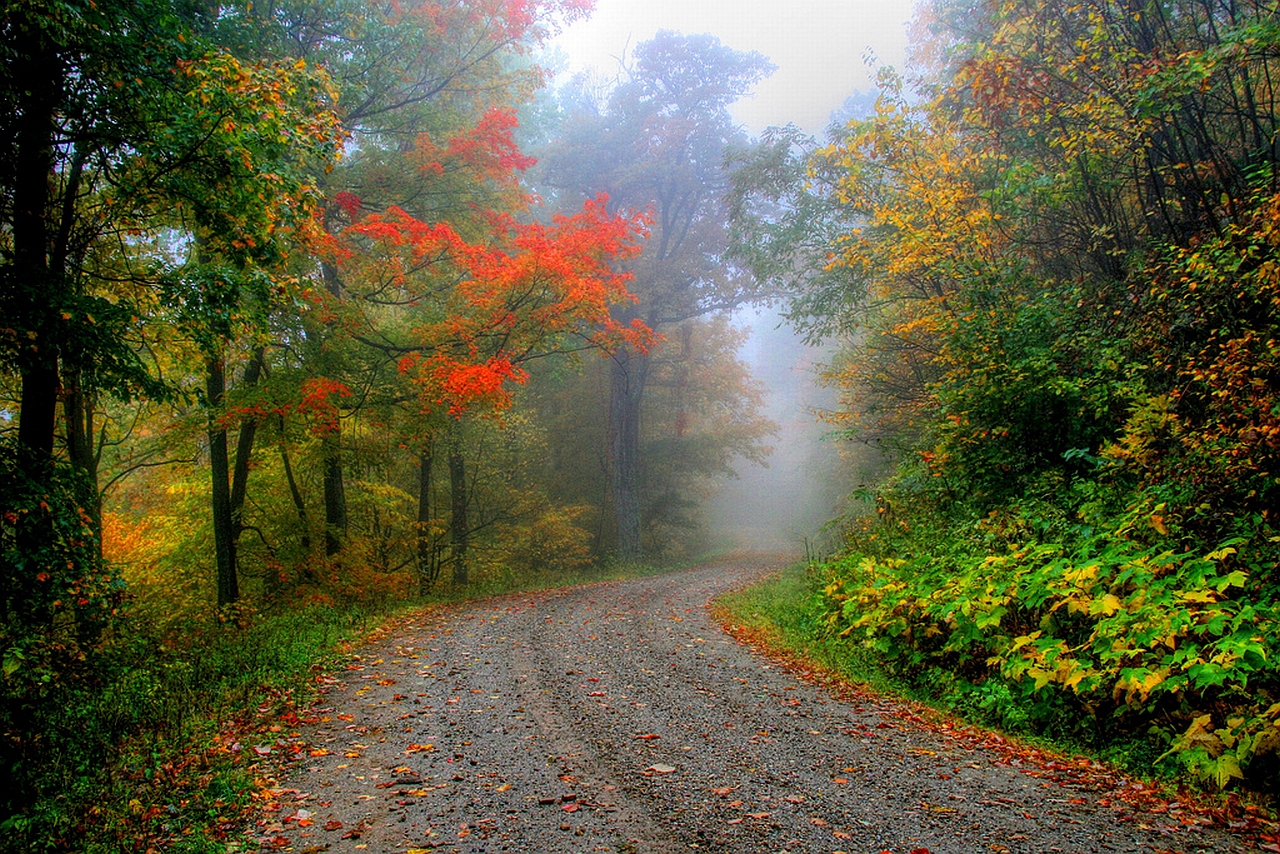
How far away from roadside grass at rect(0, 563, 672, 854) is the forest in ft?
0.11

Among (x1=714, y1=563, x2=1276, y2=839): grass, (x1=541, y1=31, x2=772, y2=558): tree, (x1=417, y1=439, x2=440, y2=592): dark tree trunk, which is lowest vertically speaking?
(x1=714, y1=563, x2=1276, y2=839): grass

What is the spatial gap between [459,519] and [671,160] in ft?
A: 43.6

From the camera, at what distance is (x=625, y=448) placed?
65.6 feet

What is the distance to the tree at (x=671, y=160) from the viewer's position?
20828 mm

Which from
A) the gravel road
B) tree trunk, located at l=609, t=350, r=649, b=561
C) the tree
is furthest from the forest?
the tree

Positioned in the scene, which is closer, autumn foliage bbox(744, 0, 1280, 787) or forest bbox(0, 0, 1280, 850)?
autumn foliage bbox(744, 0, 1280, 787)

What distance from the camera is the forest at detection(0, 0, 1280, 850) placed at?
451cm

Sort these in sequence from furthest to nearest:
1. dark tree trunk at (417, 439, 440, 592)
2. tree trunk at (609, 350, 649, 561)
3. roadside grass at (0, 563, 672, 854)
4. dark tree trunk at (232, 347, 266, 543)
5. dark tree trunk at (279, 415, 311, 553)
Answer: tree trunk at (609, 350, 649, 561) < dark tree trunk at (417, 439, 440, 592) < dark tree trunk at (279, 415, 311, 553) < dark tree trunk at (232, 347, 266, 543) < roadside grass at (0, 563, 672, 854)

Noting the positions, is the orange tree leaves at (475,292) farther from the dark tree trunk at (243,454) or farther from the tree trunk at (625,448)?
the tree trunk at (625,448)

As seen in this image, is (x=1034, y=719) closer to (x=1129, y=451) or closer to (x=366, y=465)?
(x=1129, y=451)

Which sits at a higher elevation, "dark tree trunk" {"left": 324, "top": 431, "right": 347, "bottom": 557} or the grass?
"dark tree trunk" {"left": 324, "top": 431, "right": 347, "bottom": 557}

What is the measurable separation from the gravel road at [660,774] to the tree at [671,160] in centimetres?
1451

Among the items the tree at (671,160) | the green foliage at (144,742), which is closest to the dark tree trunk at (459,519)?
the tree at (671,160)

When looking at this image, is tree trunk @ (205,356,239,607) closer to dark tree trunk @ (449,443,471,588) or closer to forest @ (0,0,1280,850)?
forest @ (0,0,1280,850)
